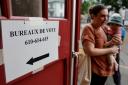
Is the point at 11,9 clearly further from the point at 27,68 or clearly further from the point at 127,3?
the point at 127,3

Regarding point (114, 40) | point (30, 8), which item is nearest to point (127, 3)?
point (114, 40)

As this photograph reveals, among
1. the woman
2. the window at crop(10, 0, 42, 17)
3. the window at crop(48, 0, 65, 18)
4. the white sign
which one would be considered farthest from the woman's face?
the window at crop(10, 0, 42, 17)

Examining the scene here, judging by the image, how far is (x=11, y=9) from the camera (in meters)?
1.35

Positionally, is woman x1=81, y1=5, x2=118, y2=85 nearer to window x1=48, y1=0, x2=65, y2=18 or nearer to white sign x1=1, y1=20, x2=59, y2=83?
window x1=48, y1=0, x2=65, y2=18

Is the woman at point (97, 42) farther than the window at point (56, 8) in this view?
Yes

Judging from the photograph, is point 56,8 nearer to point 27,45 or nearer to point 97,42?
point 27,45

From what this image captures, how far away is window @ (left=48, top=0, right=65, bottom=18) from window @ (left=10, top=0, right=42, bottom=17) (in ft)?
0.35

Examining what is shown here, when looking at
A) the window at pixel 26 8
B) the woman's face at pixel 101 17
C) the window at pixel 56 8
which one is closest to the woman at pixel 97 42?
the woman's face at pixel 101 17

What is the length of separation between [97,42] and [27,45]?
1.14 meters

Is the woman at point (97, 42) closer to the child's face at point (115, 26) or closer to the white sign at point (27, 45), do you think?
the child's face at point (115, 26)

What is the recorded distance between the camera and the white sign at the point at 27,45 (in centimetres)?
128

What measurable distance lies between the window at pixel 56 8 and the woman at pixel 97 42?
56 centimetres

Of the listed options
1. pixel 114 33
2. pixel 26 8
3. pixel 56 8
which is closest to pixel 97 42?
pixel 114 33

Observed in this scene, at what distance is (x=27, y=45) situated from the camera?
4.69 feet
